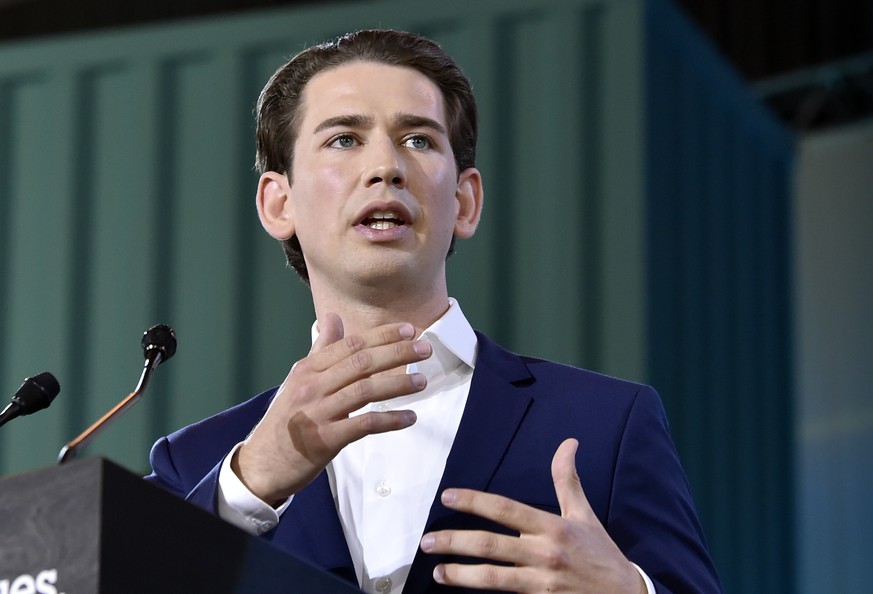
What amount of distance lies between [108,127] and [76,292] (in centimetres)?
53

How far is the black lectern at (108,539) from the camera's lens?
0.98m

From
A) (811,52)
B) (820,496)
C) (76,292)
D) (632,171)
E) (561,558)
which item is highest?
(811,52)

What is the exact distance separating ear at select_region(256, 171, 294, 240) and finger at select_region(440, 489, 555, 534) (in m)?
0.89

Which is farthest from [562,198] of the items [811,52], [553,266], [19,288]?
[811,52]

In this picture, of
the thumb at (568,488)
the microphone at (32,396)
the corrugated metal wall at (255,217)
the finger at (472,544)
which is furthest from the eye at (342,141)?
the corrugated metal wall at (255,217)

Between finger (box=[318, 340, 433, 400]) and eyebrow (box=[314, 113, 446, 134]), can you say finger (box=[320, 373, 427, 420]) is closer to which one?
finger (box=[318, 340, 433, 400])

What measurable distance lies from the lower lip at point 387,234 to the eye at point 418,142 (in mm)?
156

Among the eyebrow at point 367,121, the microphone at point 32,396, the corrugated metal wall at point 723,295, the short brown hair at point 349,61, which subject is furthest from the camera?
the corrugated metal wall at point 723,295

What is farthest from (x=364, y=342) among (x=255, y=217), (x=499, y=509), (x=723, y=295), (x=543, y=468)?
(x=723, y=295)

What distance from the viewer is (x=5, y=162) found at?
441 centimetres

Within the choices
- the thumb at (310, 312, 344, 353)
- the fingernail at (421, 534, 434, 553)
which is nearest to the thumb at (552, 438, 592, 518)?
the fingernail at (421, 534, 434, 553)

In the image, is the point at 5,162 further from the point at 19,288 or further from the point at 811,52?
the point at 811,52

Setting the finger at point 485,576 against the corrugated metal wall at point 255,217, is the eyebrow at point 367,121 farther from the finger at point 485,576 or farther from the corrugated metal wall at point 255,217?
the corrugated metal wall at point 255,217

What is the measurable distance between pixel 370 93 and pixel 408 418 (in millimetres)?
691
